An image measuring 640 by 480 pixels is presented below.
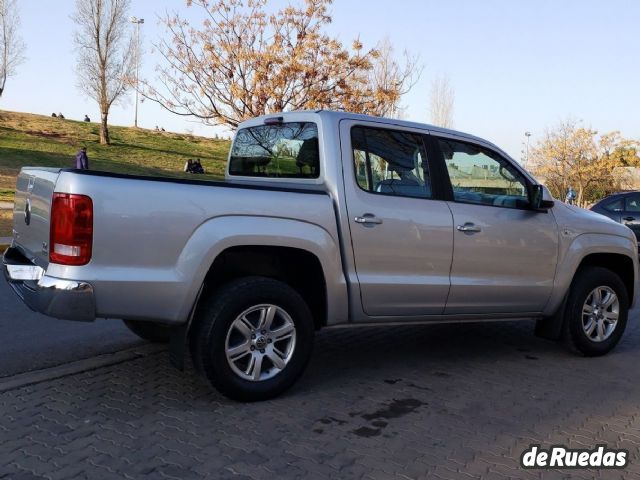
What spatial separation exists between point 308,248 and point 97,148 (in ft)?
116

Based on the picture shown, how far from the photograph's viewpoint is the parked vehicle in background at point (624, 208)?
13930 millimetres

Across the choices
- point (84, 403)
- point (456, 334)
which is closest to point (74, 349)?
point (84, 403)

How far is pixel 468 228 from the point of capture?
16.8 ft

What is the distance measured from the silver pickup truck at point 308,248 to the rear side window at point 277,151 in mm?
16

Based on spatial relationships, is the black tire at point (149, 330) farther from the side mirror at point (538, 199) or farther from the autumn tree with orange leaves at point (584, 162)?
the autumn tree with orange leaves at point (584, 162)

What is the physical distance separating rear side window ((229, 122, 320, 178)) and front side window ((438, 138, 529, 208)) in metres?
1.09

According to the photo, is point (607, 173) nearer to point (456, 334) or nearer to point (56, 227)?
point (456, 334)

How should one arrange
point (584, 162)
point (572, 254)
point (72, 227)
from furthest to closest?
point (584, 162)
point (572, 254)
point (72, 227)

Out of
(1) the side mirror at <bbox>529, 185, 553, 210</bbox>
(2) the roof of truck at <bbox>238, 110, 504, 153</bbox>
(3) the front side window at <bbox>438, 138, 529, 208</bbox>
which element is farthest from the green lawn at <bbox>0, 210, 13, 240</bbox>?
(1) the side mirror at <bbox>529, 185, 553, 210</bbox>

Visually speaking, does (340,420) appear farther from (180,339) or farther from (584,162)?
(584,162)

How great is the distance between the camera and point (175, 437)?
12.6ft

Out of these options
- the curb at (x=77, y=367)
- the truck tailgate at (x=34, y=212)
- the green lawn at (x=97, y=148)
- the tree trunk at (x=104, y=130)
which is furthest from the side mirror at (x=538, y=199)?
the tree trunk at (x=104, y=130)

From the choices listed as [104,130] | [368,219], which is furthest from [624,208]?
[104,130]

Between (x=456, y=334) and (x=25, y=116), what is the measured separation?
43338mm
